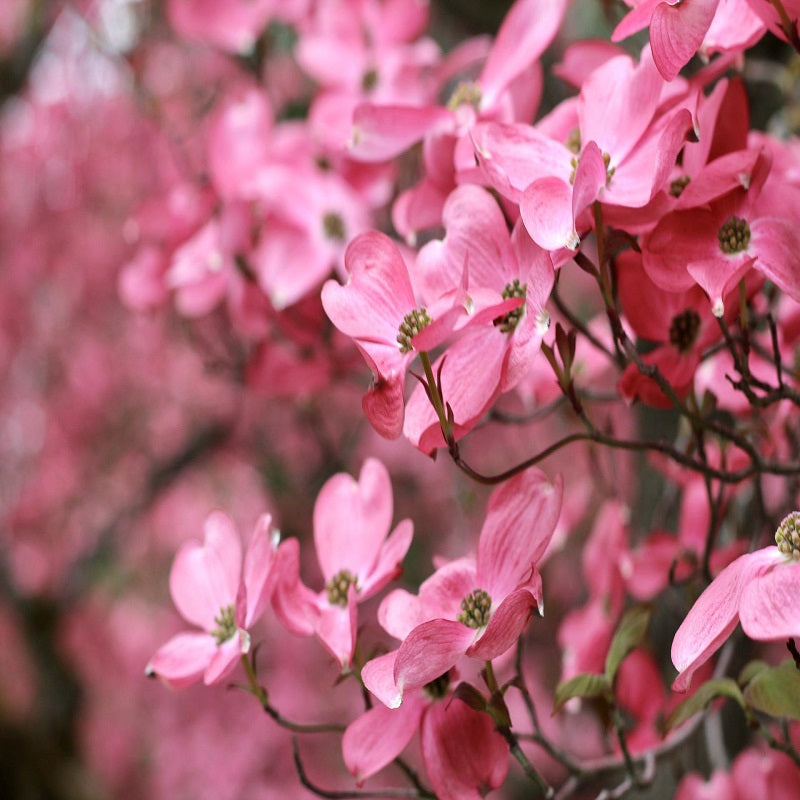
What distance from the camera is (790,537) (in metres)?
0.44

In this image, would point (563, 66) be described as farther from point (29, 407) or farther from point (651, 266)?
point (29, 407)

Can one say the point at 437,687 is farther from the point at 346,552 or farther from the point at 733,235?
the point at 733,235

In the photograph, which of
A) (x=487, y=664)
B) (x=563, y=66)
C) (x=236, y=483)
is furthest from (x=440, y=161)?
(x=236, y=483)

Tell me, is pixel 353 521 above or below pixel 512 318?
below

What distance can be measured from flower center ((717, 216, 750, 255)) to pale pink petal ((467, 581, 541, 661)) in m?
0.21

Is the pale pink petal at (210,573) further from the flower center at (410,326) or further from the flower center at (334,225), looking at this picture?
the flower center at (334,225)

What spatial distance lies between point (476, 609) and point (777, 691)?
15 cm

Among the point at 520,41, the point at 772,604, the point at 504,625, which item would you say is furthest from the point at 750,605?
the point at 520,41

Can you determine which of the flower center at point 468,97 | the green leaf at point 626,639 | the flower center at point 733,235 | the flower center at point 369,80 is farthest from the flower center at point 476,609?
the flower center at point 369,80

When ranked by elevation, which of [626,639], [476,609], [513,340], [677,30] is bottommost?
[626,639]

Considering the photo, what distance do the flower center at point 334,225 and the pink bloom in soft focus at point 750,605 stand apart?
0.51 meters

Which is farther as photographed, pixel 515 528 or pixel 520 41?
pixel 520 41

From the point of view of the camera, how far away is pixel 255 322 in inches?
37.3

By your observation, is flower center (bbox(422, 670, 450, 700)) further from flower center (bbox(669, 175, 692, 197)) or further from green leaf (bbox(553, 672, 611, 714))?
flower center (bbox(669, 175, 692, 197))
